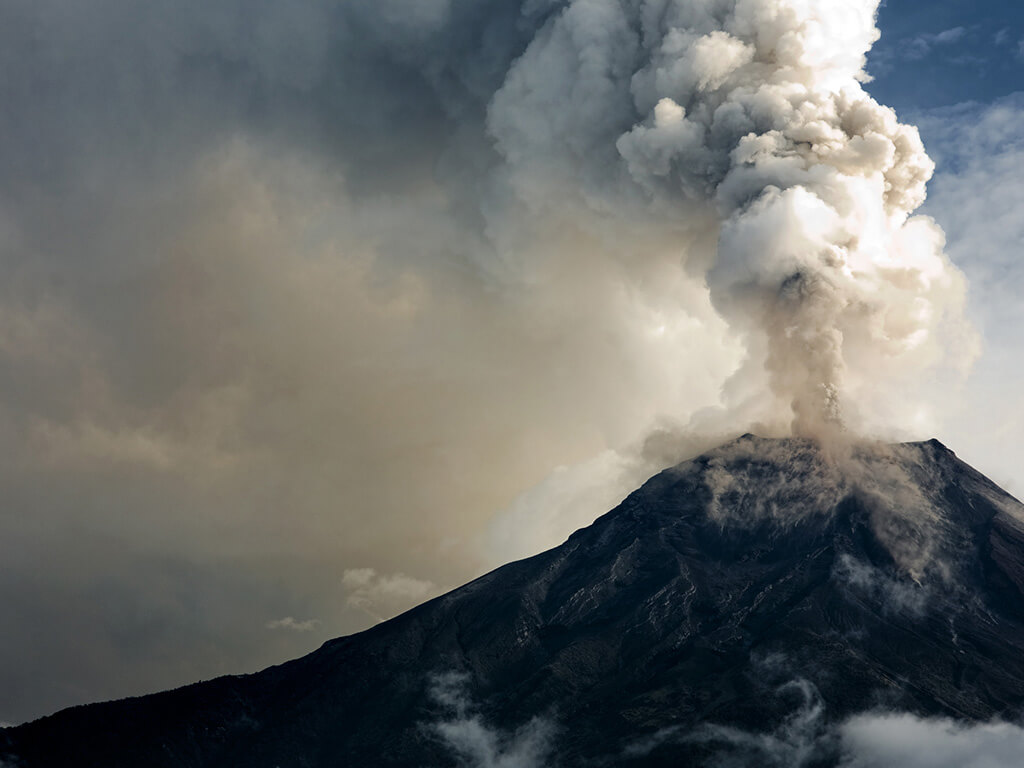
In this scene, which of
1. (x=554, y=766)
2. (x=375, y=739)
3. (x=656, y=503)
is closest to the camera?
(x=554, y=766)

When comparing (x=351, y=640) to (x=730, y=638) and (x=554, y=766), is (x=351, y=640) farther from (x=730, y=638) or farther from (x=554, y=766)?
(x=730, y=638)

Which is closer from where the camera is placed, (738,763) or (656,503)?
(738,763)

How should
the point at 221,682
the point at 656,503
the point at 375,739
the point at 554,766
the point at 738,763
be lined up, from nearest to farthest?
the point at 738,763, the point at 554,766, the point at 375,739, the point at 221,682, the point at 656,503

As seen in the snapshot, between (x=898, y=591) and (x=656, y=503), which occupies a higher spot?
(x=656, y=503)

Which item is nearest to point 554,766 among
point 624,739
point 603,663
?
point 624,739

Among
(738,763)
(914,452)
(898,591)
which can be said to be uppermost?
(914,452)

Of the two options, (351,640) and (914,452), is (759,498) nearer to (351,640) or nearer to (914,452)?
(914,452)
